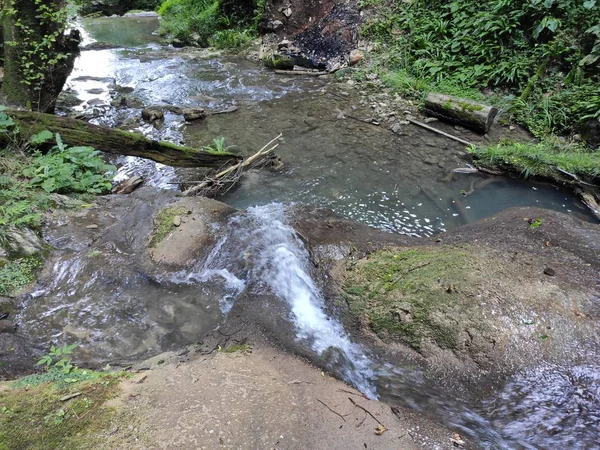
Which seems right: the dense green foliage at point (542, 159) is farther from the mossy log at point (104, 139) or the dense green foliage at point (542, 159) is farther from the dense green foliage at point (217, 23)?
the dense green foliage at point (217, 23)

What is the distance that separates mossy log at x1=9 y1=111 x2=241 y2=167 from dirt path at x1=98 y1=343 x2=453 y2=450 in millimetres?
3994

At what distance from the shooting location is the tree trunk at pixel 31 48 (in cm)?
643

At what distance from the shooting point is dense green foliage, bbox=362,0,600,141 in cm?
827

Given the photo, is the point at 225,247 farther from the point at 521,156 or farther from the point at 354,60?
the point at 354,60

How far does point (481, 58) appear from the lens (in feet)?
32.8

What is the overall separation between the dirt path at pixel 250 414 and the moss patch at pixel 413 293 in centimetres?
79

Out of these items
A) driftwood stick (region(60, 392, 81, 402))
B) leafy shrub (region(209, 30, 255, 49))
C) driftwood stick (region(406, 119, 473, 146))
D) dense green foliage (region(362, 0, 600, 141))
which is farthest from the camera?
leafy shrub (region(209, 30, 255, 49))

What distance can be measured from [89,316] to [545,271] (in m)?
4.47

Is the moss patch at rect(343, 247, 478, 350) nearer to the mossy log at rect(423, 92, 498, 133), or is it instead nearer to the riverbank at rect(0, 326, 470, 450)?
the riverbank at rect(0, 326, 470, 450)

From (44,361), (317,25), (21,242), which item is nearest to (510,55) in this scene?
(317,25)

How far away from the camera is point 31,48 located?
6.81 meters

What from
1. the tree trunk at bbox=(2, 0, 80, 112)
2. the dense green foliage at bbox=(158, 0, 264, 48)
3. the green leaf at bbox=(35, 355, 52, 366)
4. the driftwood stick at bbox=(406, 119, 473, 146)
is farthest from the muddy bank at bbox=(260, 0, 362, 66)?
the green leaf at bbox=(35, 355, 52, 366)

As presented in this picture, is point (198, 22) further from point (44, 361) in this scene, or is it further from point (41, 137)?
point (44, 361)

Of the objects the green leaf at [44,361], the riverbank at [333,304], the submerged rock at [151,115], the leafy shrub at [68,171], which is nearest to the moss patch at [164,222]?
the riverbank at [333,304]
